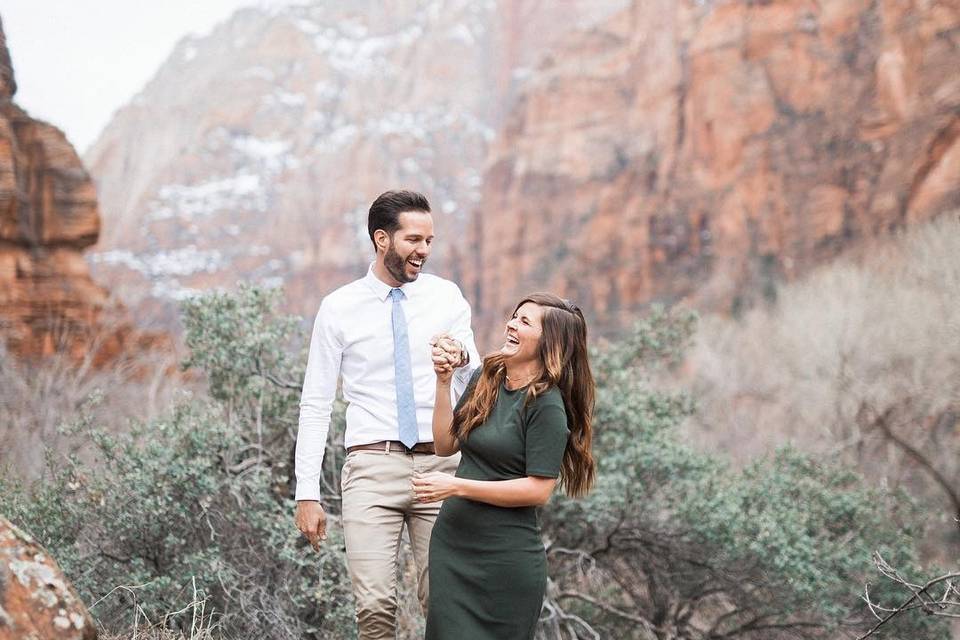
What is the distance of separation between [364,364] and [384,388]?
0.45 ft

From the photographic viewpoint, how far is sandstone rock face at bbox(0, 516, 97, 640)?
302 cm

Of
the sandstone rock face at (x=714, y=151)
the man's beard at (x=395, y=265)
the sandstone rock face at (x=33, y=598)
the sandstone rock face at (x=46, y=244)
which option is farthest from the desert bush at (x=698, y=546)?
the sandstone rock face at (x=714, y=151)

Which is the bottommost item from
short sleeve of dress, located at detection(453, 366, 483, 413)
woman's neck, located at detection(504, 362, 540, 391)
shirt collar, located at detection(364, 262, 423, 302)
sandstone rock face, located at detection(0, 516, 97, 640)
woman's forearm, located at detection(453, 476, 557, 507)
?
sandstone rock face, located at detection(0, 516, 97, 640)

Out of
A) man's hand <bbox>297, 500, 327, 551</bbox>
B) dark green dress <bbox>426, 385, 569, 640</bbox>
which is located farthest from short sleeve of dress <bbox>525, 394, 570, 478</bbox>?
man's hand <bbox>297, 500, 327, 551</bbox>

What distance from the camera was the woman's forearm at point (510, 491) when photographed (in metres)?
Answer: 3.18

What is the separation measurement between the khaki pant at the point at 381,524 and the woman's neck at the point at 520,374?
21.3 inches

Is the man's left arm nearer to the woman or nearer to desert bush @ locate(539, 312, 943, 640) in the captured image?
the woman

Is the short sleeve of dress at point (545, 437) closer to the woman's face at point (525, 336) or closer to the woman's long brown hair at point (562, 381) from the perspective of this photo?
the woman's long brown hair at point (562, 381)

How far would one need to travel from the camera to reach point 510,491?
126 inches

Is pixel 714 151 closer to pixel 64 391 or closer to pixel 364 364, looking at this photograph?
pixel 64 391

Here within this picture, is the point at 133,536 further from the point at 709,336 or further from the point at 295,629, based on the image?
the point at 709,336

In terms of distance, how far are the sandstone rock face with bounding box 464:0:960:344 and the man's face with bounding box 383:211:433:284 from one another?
97.8 ft

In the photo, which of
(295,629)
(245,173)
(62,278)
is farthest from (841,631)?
(245,173)

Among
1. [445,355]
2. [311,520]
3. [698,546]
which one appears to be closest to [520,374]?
[445,355]
